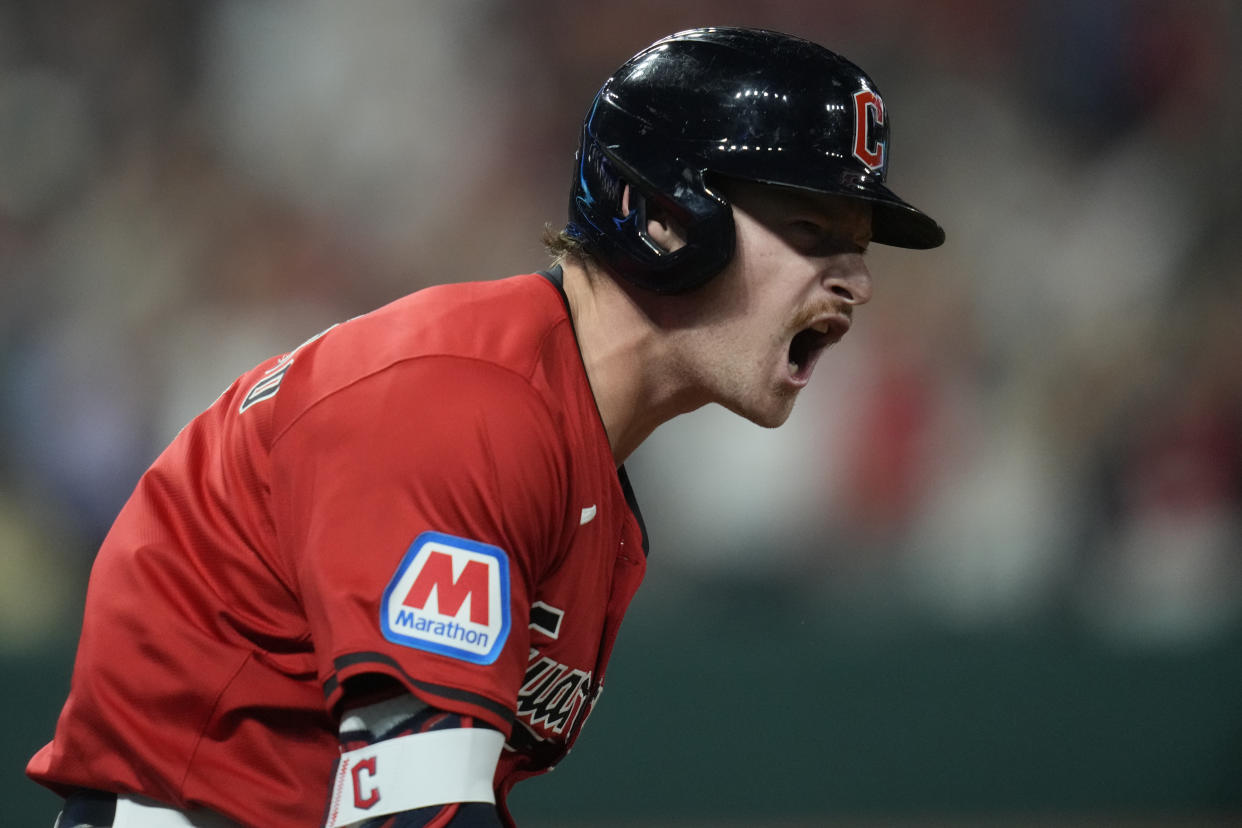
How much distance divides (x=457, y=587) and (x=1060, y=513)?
12.3 feet

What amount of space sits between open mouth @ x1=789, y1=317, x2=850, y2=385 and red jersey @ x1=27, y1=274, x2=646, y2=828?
346mm

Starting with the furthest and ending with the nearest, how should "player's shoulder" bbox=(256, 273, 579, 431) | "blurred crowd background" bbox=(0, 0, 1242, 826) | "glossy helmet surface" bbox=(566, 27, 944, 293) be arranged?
"blurred crowd background" bbox=(0, 0, 1242, 826), "glossy helmet surface" bbox=(566, 27, 944, 293), "player's shoulder" bbox=(256, 273, 579, 431)

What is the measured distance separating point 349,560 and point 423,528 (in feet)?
0.27

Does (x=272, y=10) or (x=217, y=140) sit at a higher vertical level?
(x=272, y=10)

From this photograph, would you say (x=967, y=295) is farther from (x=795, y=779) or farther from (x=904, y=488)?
(x=795, y=779)

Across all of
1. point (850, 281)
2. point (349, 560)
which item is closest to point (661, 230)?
point (850, 281)

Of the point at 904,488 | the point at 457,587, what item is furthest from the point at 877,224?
the point at 904,488

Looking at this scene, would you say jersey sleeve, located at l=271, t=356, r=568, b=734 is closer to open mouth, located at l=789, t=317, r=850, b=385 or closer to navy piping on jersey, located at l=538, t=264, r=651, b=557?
navy piping on jersey, located at l=538, t=264, r=651, b=557

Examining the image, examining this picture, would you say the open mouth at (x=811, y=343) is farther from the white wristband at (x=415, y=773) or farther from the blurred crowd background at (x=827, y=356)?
the blurred crowd background at (x=827, y=356)

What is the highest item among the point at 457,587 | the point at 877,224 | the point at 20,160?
the point at 877,224

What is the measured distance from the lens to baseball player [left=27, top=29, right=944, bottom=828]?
1.33 meters

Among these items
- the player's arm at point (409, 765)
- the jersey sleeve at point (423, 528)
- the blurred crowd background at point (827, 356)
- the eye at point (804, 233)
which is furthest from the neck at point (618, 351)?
the blurred crowd background at point (827, 356)

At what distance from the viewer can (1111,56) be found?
5254mm

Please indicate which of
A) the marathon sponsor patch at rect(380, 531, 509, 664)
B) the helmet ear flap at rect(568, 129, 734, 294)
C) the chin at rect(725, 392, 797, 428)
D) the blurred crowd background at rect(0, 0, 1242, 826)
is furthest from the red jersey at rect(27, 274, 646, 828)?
the blurred crowd background at rect(0, 0, 1242, 826)
